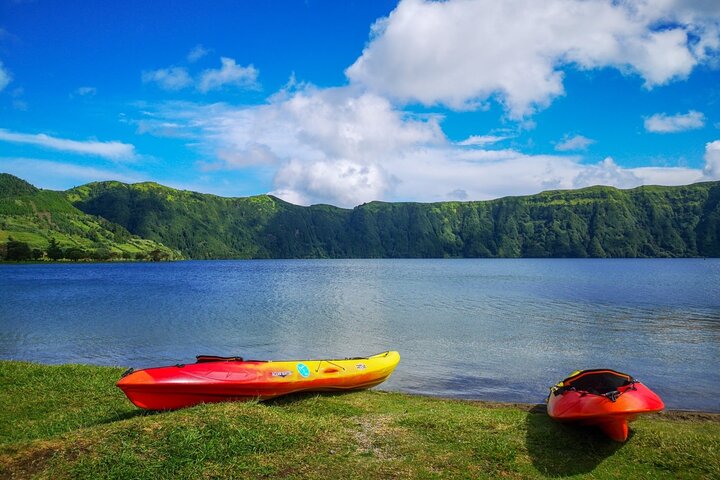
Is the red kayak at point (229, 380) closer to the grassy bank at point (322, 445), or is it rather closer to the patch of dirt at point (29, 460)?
the grassy bank at point (322, 445)

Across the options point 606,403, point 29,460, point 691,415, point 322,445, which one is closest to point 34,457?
point 29,460

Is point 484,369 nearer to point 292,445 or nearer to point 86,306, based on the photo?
point 292,445

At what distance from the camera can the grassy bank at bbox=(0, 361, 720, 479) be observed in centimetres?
1058

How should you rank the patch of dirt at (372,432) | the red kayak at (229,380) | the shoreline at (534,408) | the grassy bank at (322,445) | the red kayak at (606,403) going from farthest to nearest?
1. the shoreline at (534,408)
2. the red kayak at (229,380)
3. the red kayak at (606,403)
4. the patch of dirt at (372,432)
5. the grassy bank at (322,445)

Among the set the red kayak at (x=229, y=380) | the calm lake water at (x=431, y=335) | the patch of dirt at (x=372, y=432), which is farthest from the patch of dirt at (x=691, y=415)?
the red kayak at (x=229, y=380)

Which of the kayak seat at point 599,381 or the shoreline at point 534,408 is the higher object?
the kayak seat at point 599,381

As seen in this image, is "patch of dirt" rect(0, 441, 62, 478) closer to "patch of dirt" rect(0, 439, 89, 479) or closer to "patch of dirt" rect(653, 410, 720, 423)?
"patch of dirt" rect(0, 439, 89, 479)

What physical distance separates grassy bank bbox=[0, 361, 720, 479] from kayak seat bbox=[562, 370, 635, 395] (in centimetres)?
136

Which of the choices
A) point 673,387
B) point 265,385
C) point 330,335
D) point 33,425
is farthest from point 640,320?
point 33,425

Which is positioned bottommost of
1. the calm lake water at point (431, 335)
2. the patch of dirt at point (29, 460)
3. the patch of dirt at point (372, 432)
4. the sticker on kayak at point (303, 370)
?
the calm lake water at point (431, 335)

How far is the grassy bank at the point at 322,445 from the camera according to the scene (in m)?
10.6

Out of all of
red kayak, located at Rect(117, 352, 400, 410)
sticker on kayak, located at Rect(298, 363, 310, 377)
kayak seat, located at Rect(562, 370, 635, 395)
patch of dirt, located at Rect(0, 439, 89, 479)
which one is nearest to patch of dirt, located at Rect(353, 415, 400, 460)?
sticker on kayak, located at Rect(298, 363, 310, 377)

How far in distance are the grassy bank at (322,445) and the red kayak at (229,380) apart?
3.67 feet

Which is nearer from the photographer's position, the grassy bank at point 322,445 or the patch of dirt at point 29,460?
the patch of dirt at point 29,460
